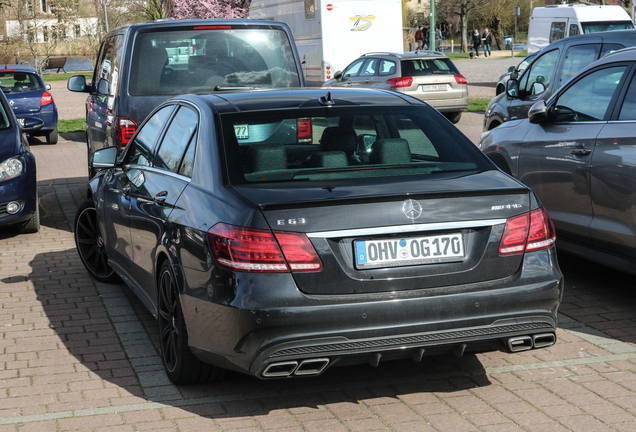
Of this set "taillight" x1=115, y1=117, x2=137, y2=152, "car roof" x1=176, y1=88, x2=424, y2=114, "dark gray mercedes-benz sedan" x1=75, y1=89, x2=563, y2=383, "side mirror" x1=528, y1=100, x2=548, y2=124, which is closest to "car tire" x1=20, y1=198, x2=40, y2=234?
"taillight" x1=115, y1=117, x2=137, y2=152

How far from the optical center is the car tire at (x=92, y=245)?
697cm

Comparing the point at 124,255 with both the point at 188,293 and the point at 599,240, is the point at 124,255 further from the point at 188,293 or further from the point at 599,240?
the point at 599,240

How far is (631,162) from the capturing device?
5.55 m

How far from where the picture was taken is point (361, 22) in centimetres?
2383

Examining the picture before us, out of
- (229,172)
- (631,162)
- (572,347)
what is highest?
(229,172)

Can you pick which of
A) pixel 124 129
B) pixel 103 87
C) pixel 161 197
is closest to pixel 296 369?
pixel 161 197

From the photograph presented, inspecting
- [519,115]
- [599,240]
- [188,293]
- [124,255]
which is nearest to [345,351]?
[188,293]

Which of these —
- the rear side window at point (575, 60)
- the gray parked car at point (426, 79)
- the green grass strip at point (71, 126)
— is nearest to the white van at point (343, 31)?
the gray parked car at point (426, 79)

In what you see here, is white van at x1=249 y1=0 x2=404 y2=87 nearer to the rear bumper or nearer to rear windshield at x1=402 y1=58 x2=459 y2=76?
rear windshield at x1=402 y1=58 x2=459 y2=76

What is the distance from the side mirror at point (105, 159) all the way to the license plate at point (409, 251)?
287 cm

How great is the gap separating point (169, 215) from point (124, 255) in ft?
4.61

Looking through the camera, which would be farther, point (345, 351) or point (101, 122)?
point (101, 122)

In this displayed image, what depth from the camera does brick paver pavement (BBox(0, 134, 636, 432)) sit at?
4.05 meters

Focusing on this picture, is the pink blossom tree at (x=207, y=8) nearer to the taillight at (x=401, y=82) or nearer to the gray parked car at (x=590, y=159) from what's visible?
the taillight at (x=401, y=82)
